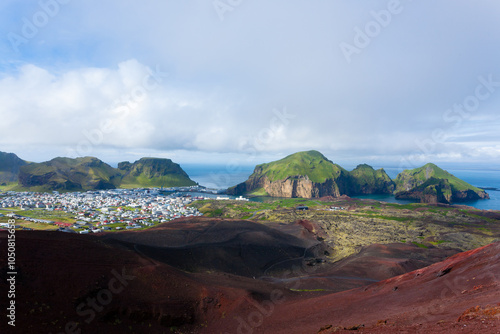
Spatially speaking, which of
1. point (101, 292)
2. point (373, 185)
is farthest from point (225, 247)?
point (373, 185)

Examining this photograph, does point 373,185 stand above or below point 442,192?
above

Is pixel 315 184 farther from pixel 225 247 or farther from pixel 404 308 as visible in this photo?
pixel 404 308

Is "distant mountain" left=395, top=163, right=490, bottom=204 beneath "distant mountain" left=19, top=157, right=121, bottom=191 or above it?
beneath

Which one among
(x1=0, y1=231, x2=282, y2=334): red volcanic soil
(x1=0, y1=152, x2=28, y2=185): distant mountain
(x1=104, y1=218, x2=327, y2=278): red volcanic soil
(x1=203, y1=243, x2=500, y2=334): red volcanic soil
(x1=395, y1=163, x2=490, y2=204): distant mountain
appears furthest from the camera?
(x1=0, y1=152, x2=28, y2=185): distant mountain

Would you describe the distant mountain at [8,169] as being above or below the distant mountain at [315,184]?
above

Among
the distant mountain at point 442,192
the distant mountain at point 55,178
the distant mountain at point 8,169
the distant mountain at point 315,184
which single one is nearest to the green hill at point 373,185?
the distant mountain at point 315,184

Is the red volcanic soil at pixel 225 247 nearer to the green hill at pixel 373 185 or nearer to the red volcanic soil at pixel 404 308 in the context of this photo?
the red volcanic soil at pixel 404 308

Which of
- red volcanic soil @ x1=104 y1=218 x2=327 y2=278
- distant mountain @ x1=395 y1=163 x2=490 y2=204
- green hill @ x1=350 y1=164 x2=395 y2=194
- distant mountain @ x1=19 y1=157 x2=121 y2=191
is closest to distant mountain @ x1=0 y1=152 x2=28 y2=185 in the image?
distant mountain @ x1=19 y1=157 x2=121 y2=191

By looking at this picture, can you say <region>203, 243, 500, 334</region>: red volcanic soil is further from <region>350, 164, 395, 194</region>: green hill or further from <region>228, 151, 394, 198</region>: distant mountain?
<region>350, 164, 395, 194</region>: green hill
